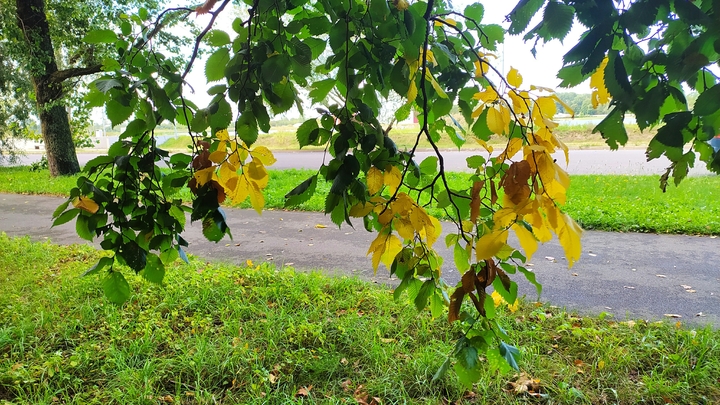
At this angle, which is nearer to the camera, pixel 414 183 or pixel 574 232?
pixel 574 232

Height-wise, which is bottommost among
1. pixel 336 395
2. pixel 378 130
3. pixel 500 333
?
pixel 336 395

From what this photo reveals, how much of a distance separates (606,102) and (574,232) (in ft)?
1.38

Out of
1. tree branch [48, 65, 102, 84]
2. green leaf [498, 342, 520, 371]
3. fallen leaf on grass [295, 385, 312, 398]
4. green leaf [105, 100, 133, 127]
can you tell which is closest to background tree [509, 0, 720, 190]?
green leaf [498, 342, 520, 371]

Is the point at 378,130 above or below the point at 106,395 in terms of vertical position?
above

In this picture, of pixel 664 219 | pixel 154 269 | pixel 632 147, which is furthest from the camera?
pixel 632 147

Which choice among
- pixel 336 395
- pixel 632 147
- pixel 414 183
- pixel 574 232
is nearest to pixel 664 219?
pixel 336 395

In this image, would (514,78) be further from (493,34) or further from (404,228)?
(493,34)

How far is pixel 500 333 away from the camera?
979 mm

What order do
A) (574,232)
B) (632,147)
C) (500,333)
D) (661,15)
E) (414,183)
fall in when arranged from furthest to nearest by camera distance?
(632,147) < (414,183) < (500,333) < (661,15) < (574,232)

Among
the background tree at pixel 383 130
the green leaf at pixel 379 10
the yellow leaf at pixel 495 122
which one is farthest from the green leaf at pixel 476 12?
the yellow leaf at pixel 495 122

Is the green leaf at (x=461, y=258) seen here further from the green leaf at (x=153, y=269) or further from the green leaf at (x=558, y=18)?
the green leaf at (x=153, y=269)

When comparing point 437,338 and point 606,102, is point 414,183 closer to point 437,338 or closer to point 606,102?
point 606,102

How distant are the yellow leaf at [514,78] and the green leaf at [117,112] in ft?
2.82

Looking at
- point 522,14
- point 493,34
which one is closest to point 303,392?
point 493,34
